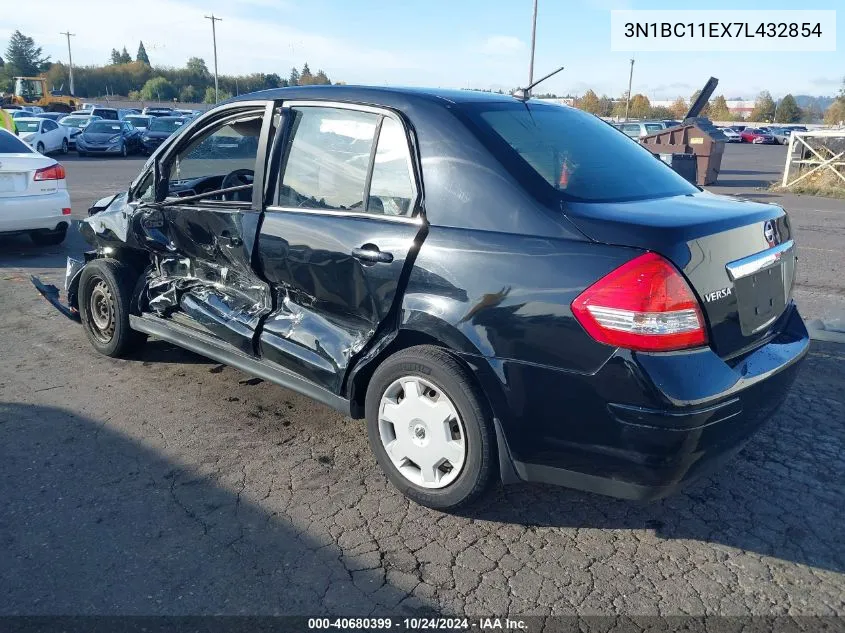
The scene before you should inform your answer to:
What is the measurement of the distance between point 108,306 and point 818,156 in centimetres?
1875

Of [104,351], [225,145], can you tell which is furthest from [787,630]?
[104,351]

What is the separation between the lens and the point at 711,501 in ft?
10.9

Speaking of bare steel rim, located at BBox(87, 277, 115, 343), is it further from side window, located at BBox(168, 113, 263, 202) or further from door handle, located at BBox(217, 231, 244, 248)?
door handle, located at BBox(217, 231, 244, 248)

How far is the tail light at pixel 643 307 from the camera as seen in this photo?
2.58 metres

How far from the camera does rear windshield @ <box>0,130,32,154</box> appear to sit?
843cm

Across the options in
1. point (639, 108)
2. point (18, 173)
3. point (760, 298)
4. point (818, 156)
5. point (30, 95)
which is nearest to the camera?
point (760, 298)

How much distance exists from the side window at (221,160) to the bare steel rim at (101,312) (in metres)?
0.90

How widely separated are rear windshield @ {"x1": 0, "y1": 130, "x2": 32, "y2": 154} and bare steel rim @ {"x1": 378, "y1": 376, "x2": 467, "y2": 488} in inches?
284

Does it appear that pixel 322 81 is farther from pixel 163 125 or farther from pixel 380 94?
pixel 380 94

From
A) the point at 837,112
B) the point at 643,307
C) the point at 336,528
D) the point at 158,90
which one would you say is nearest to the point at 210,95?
the point at 158,90

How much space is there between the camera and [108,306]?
5.03 m

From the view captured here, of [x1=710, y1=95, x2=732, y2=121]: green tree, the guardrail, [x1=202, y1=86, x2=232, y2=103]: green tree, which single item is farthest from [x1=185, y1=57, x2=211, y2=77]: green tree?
the guardrail

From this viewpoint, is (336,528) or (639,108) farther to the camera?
(639,108)

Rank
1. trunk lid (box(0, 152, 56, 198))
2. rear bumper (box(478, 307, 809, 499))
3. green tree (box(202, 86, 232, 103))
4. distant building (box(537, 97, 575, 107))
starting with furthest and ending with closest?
green tree (box(202, 86, 232, 103))
trunk lid (box(0, 152, 56, 198))
distant building (box(537, 97, 575, 107))
rear bumper (box(478, 307, 809, 499))
